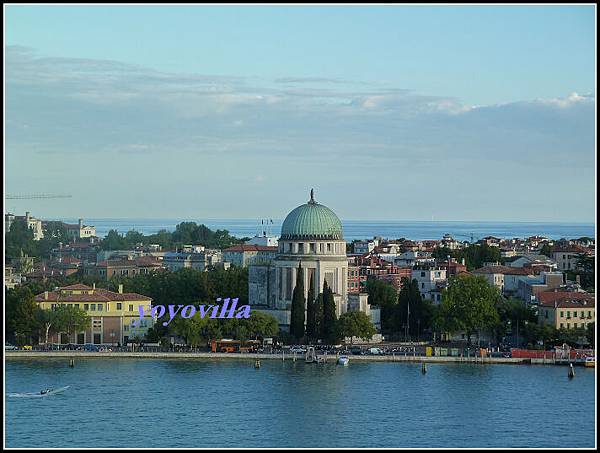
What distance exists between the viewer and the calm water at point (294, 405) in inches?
939

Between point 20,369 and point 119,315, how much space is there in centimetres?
581

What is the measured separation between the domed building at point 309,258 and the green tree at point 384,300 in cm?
129

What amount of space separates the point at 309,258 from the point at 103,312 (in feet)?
18.2

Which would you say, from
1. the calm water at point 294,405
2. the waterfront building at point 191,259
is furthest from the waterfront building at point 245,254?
the calm water at point 294,405

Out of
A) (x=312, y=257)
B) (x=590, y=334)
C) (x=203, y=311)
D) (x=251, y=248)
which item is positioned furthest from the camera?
(x=251, y=248)

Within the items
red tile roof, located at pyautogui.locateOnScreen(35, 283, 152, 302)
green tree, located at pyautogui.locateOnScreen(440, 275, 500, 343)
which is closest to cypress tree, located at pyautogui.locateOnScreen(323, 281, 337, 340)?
green tree, located at pyautogui.locateOnScreen(440, 275, 500, 343)

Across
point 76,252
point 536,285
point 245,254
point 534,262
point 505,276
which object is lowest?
point 536,285

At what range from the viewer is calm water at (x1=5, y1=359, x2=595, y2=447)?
78.2 feet

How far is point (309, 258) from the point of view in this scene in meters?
39.1

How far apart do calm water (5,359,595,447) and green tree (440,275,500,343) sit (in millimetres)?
2903

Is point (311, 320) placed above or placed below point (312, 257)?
below

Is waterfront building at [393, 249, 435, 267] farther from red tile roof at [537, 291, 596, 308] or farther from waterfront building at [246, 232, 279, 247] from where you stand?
red tile roof at [537, 291, 596, 308]

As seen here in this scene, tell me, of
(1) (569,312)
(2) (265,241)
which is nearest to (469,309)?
(1) (569,312)

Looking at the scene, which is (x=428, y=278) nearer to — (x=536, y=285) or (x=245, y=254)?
(x=536, y=285)
